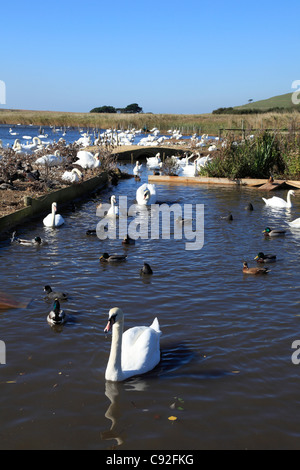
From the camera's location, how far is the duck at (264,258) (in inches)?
452

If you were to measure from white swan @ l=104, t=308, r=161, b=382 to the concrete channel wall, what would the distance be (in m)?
7.81

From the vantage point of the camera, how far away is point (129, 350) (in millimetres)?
6781

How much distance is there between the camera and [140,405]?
5.90 metres

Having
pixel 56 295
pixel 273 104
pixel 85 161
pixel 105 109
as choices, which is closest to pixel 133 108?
pixel 105 109

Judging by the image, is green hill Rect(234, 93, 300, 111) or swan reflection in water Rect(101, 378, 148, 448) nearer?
swan reflection in water Rect(101, 378, 148, 448)

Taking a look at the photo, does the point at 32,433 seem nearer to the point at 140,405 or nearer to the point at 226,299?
the point at 140,405

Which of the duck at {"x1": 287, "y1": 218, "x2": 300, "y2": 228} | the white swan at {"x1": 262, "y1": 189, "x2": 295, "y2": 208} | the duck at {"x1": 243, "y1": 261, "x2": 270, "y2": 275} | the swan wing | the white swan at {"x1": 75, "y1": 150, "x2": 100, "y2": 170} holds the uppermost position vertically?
the white swan at {"x1": 75, "y1": 150, "x2": 100, "y2": 170}

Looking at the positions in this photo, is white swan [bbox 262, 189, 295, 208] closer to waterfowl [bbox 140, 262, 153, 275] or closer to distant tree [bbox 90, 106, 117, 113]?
waterfowl [bbox 140, 262, 153, 275]

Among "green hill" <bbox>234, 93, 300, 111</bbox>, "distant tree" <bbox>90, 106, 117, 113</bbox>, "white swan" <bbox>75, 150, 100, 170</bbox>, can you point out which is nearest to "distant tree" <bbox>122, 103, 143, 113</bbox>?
"distant tree" <bbox>90, 106, 117, 113</bbox>

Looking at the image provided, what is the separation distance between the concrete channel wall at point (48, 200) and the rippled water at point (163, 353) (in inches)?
67.6

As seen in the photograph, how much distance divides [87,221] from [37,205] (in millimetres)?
1764

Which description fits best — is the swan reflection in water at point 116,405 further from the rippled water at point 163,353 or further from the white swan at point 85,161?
the white swan at point 85,161

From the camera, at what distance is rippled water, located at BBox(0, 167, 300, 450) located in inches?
214

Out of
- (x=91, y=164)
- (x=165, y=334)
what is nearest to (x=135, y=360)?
(x=165, y=334)
